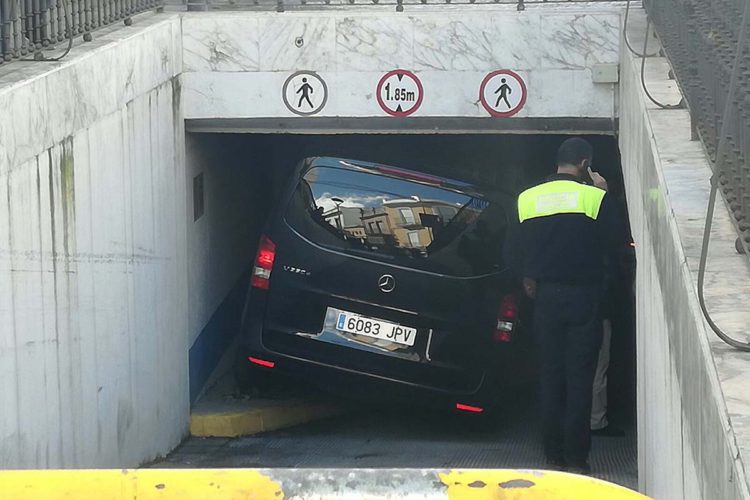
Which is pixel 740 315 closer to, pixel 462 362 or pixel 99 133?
pixel 99 133

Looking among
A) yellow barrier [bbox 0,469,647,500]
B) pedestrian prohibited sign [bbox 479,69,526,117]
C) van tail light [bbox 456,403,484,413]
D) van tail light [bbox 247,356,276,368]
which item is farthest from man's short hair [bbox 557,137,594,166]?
yellow barrier [bbox 0,469,647,500]

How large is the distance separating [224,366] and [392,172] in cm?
265

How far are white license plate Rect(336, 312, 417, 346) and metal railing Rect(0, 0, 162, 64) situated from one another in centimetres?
210

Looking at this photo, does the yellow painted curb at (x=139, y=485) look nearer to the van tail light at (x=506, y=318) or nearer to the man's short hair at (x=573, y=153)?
the man's short hair at (x=573, y=153)

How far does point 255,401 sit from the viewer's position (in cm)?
876

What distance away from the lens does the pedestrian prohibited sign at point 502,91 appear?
8.35 metres

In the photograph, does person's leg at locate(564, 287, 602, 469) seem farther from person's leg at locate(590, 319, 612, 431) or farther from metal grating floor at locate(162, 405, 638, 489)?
person's leg at locate(590, 319, 612, 431)

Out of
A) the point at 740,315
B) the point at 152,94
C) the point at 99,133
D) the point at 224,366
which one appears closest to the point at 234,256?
the point at 224,366

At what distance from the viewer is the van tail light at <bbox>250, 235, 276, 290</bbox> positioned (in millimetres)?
7750

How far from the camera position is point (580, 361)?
681cm

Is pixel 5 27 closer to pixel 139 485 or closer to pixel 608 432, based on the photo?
pixel 139 485

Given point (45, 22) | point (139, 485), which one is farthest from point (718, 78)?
point (45, 22)

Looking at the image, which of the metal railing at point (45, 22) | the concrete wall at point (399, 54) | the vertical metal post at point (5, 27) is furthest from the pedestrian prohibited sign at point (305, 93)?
the vertical metal post at point (5, 27)

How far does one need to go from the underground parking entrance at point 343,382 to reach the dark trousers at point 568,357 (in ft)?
1.08
